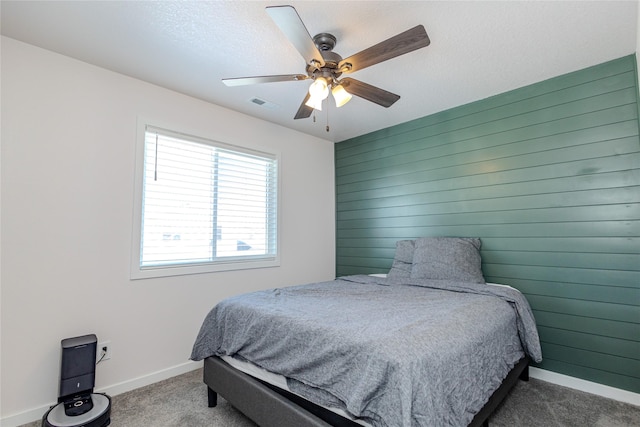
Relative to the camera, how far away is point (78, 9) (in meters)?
1.78

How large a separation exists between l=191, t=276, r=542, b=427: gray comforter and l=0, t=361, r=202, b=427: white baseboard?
0.75m

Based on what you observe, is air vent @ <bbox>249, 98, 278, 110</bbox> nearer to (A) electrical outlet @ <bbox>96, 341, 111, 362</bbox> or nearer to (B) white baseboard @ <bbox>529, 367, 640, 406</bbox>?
(A) electrical outlet @ <bbox>96, 341, 111, 362</bbox>

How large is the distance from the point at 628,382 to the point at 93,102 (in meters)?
4.50

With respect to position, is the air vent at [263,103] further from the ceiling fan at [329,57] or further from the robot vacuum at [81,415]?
the robot vacuum at [81,415]

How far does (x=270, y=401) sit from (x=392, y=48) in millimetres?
2000

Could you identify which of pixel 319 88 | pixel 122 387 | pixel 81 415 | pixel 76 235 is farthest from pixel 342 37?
pixel 122 387

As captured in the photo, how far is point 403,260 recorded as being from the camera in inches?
126

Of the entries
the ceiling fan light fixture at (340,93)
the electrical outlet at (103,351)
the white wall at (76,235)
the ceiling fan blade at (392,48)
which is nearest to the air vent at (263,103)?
the white wall at (76,235)

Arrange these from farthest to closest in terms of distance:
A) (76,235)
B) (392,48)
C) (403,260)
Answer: (403,260) → (76,235) → (392,48)

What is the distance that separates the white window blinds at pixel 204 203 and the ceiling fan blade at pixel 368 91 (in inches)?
65.1

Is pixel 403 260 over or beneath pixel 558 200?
beneath

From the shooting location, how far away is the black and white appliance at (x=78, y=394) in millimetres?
1741

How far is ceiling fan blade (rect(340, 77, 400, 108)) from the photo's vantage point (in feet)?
6.47

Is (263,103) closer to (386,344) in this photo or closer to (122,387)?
(386,344)
